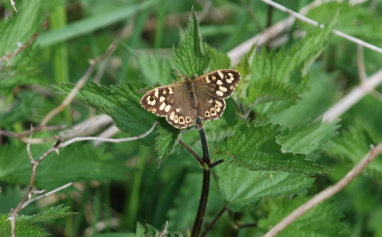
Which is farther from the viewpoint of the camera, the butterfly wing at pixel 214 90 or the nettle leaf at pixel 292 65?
the nettle leaf at pixel 292 65

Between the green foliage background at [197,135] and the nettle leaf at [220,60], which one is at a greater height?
the nettle leaf at [220,60]

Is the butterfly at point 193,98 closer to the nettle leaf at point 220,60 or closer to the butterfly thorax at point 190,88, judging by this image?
the butterfly thorax at point 190,88

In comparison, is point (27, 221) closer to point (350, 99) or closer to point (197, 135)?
point (197, 135)

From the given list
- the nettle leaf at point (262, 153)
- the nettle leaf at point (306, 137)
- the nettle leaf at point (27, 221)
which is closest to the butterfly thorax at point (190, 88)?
the nettle leaf at point (262, 153)

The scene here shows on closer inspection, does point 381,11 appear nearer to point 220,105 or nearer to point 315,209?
point 315,209

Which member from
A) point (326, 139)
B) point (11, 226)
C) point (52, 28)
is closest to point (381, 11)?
point (326, 139)
